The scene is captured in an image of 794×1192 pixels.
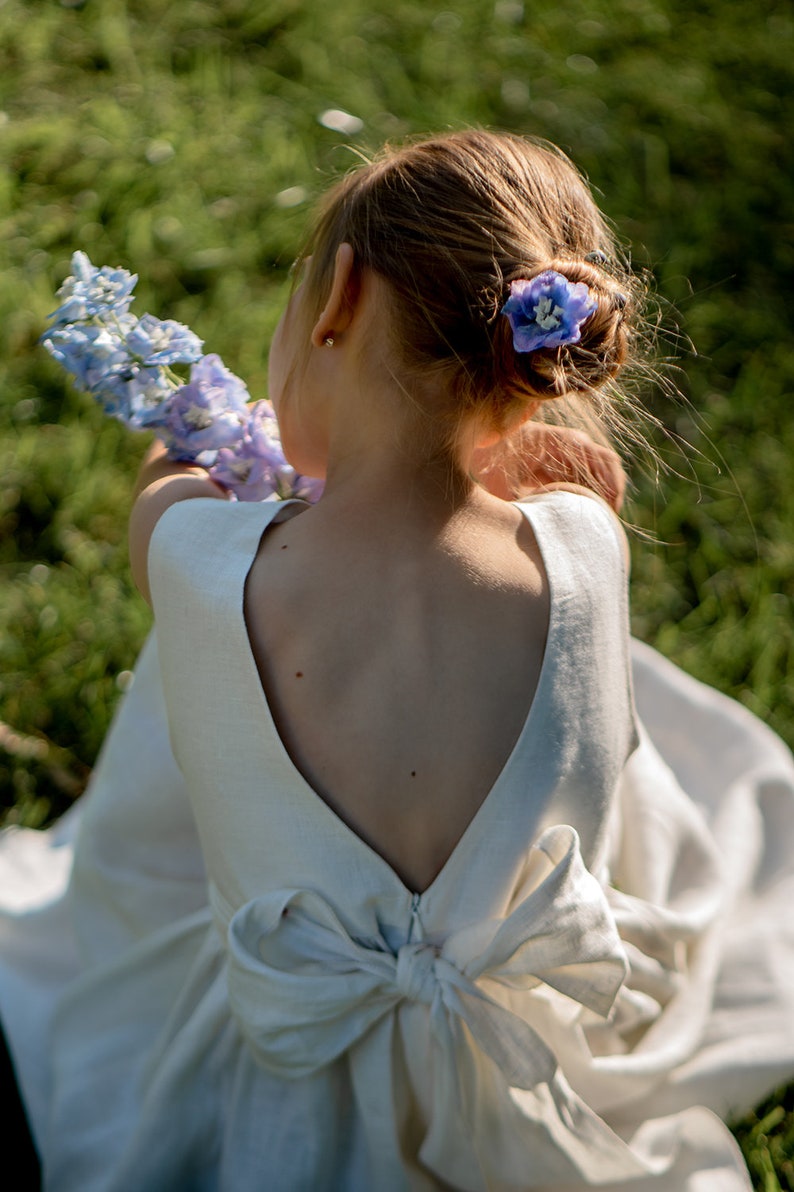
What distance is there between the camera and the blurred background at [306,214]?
8.14 ft

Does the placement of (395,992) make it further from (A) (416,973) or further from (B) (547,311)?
(B) (547,311)

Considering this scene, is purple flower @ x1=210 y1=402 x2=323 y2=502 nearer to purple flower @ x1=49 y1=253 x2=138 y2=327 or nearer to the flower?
the flower

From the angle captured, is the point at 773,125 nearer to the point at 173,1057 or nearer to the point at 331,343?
the point at 331,343

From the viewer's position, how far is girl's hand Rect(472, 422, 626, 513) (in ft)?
5.54

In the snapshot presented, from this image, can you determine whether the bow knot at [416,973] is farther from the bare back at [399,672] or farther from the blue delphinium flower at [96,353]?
the blue delphinium flower at [96,353]

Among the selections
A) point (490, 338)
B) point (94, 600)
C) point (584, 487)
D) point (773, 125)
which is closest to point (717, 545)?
point (584, 487)

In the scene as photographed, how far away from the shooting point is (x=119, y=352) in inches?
61.2

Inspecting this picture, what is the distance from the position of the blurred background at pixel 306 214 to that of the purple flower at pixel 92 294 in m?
0.96

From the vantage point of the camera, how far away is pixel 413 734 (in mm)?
1335

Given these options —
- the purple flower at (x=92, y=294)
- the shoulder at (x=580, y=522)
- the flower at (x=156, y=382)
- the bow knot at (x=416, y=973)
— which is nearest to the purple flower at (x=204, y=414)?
the flower at (x=156, y=382)

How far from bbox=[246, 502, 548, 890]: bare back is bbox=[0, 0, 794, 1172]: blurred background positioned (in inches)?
29.3

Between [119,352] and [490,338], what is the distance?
0.54 meters

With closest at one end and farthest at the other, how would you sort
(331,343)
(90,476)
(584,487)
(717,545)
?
1. (331,343)
2. (584,487)
3. (90,476)
4. (717,545)

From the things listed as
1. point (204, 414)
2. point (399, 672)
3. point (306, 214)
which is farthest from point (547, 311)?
point (306, 214)
